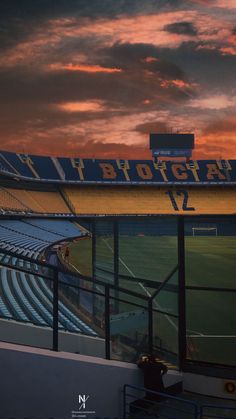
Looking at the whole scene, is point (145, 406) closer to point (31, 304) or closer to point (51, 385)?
point (51, 385)

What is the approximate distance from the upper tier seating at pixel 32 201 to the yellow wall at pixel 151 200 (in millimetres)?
2369

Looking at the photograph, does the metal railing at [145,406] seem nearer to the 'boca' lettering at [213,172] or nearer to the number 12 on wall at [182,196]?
the number 12 on wall at [182,196]

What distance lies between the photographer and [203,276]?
24906 mm

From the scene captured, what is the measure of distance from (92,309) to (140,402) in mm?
2365

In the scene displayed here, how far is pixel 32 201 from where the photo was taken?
5216cm

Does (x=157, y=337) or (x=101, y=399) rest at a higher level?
(x=157, y=337)

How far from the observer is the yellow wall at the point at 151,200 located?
59094mm

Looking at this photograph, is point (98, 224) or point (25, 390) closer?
point (25, 390)

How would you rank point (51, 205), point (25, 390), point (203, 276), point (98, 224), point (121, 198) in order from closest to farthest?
1. point (25, 390)
2. point (98, 224)
3. point (203, 276)
4. point (51, 205)
5. point (121, 198)

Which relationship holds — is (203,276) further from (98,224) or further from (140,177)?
(140,177)

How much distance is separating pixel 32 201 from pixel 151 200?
18.5 metres

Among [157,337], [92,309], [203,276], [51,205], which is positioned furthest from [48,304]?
[51,205]

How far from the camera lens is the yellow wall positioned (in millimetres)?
59094

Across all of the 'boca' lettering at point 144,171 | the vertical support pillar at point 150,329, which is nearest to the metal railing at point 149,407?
the vertical support pillar at point 150,329
